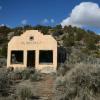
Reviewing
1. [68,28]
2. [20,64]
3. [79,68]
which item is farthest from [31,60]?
[68,28]

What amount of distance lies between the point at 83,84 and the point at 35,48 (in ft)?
62.4

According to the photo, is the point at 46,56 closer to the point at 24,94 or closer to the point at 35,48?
the point at 35,48

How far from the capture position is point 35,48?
118ft

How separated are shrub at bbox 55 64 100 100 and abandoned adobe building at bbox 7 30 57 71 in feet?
51.6

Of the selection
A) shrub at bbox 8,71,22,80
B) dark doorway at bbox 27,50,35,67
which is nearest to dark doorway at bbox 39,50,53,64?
dark doorway at bbox 27,50,35,67

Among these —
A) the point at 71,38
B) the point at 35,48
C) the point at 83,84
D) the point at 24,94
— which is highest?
the point at 71,38

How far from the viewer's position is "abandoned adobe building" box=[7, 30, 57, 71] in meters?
35.4

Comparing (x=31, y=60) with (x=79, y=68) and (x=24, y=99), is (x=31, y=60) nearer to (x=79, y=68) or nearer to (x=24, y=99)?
(x=79, y=68)

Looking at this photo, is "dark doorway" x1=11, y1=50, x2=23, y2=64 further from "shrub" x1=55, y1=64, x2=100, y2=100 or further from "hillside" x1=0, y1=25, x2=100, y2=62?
"shrub" x1=55, y1=64, x2=100, y2=100

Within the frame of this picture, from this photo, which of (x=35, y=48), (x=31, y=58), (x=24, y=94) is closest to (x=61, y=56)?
(x=31, y=58)

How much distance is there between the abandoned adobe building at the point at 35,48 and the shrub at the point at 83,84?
619 inches

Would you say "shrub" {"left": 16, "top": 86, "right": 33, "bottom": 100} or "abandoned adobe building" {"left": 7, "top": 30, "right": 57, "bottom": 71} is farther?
"abandoned adobe building" {"left": 7, "top": 30, "right": 57, "bottom": 71}

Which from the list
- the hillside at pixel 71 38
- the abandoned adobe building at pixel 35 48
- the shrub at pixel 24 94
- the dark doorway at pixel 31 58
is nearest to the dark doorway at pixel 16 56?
the abandoned adobe building at pixel 35 48

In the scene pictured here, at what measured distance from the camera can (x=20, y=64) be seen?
120 ft
